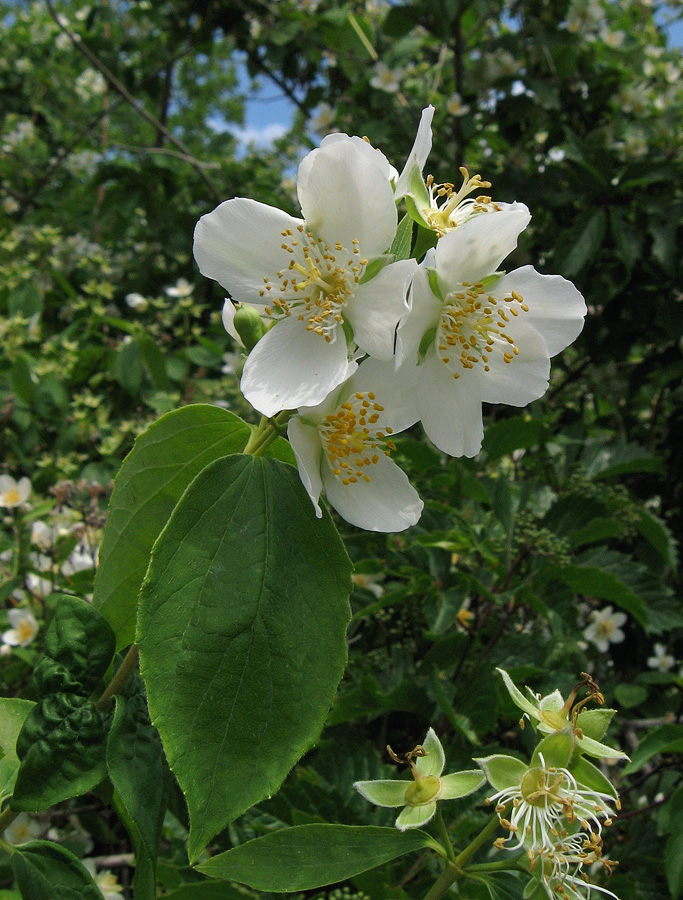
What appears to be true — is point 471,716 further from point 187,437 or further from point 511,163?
point 511,163

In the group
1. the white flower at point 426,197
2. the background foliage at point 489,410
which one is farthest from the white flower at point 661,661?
the white flower at point 426,197

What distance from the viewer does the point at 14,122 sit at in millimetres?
4402

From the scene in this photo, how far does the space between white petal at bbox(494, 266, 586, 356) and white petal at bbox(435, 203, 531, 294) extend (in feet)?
0.15

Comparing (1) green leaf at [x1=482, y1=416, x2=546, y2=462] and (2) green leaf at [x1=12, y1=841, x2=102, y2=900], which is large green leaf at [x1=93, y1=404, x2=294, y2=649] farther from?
(1) green leaf at [x1=482, y1=416, x2=546, y2=462]

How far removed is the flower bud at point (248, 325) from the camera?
0.88 meters

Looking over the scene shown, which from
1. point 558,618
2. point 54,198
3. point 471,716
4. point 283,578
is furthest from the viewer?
point 54,198

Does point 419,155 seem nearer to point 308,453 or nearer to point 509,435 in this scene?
point 308,453

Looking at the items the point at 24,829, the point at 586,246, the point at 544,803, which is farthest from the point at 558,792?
the point at 586,246

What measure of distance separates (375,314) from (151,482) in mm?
317

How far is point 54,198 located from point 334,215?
4.10 m

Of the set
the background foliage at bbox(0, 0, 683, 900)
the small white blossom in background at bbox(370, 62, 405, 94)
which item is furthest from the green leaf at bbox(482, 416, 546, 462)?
the small white blossom in background at bbox(370, 62, 405, 94)

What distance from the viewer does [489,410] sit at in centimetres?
277

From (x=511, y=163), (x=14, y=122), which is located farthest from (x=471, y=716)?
(x=14, y=122)

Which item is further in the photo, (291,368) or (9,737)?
(9,737)
